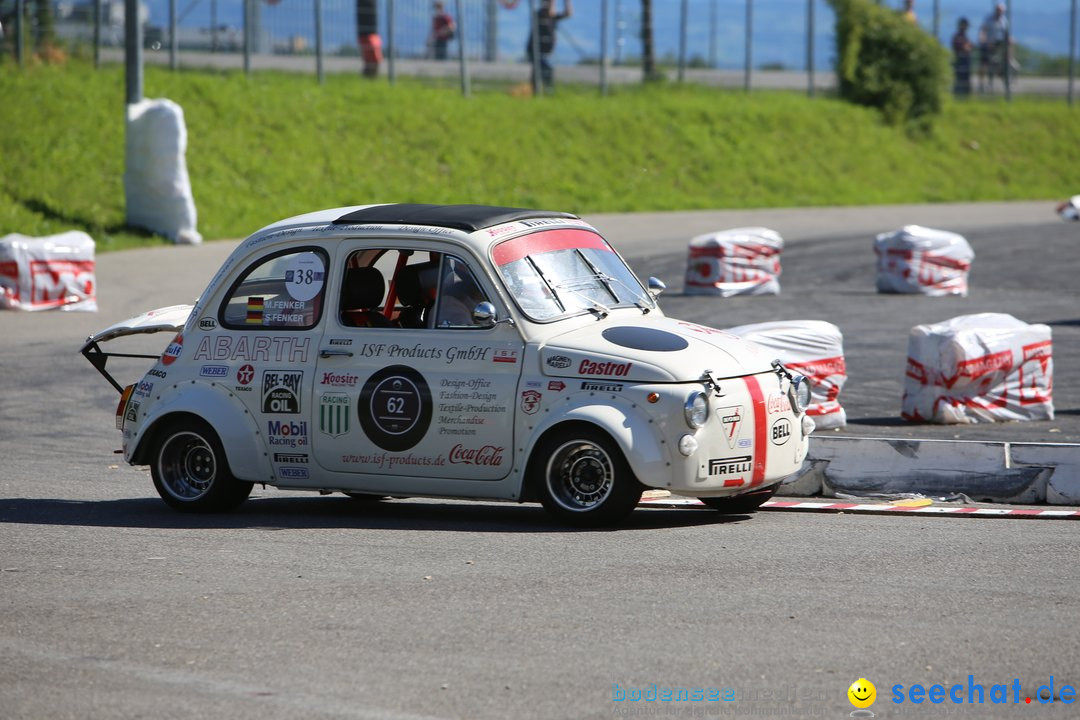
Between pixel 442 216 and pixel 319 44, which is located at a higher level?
pixel 319 44

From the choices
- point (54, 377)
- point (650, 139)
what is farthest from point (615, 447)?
point (650, 139)

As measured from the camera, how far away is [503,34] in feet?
127

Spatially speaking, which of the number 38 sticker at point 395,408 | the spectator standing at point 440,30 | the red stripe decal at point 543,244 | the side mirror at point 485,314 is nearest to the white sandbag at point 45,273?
the red stripe decal at point 543,244

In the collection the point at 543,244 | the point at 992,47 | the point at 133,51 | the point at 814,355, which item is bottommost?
the point at 814,355

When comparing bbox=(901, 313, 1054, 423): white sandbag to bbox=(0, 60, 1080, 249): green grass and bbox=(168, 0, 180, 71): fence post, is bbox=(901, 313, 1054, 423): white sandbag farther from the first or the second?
bbox=(168, 0, 180, 71): fence post

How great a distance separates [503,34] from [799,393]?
3103 cm

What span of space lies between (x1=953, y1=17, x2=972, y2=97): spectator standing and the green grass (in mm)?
1279

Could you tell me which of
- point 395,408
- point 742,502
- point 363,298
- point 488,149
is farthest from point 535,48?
point 395,408

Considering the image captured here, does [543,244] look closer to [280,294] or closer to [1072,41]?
[280,294]

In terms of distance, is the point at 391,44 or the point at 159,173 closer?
the point at 159,173

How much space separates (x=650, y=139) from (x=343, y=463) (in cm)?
2967

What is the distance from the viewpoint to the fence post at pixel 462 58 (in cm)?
3562

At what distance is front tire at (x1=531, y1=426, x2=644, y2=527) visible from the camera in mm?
8078

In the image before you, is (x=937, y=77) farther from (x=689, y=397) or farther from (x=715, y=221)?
(x=689, y=397)
